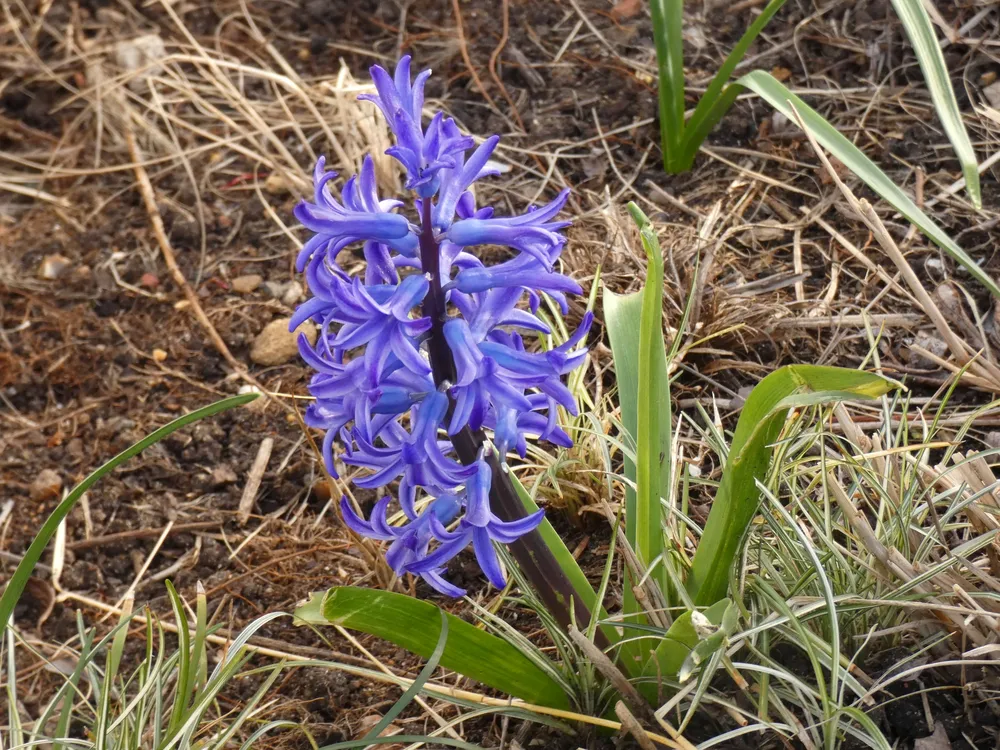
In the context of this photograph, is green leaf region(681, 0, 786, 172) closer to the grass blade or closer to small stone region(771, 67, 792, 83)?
small stone region(771, 67, 792, 83)

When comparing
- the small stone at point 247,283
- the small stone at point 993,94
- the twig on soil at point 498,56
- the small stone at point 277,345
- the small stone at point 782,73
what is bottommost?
the small stone at point 277,345

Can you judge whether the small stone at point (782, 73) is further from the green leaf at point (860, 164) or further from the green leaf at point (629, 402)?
the green leaf at point (629, 402)

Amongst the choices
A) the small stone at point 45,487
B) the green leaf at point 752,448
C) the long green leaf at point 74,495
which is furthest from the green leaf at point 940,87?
the small stone at point 45,487

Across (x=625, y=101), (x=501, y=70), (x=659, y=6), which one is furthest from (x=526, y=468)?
(x=501, y=70)

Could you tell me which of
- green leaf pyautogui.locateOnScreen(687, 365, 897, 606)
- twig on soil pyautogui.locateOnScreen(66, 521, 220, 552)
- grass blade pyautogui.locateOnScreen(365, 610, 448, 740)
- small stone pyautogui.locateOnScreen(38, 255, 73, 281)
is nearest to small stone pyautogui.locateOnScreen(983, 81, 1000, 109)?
green leaf pyautogui.locateOnScreen(687, 365, 897, 606)

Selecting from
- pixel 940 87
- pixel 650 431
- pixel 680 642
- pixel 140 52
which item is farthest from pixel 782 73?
pixel 140 52

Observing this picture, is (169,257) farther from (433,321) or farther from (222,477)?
(433,321)
